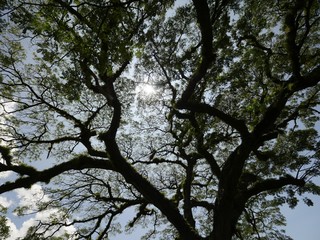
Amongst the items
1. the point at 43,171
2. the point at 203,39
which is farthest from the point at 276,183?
the point at 43,171

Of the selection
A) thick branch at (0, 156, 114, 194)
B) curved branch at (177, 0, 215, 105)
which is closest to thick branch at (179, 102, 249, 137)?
curved branch at (177, 0, 215, 105)

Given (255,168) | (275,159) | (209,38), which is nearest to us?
(209,38)

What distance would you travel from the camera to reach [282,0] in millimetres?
8734

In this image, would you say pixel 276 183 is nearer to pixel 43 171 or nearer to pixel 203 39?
pixel 203 39

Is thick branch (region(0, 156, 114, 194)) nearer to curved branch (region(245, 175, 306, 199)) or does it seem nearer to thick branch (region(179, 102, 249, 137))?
thick branch (region(179, 102, 249, 137))

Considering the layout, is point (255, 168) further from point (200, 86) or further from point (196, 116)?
point (200, 86)

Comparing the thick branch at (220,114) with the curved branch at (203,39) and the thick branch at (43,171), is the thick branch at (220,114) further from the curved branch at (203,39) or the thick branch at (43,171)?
the thick branch at (43,171)

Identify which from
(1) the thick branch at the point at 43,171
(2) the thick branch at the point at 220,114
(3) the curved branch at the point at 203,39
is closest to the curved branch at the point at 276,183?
(2) the thick branch at the point at 220,114

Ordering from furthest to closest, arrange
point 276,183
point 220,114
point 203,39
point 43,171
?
point 276,183 → point 43,171 → point 220,114 → point 203,39

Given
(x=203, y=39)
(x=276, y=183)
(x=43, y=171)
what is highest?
(x=203, y=39)

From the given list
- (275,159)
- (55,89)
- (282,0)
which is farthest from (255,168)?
(55,89)

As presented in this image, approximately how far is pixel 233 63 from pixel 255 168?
5919 mm

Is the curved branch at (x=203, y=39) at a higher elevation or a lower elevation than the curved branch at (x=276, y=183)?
Answer: higher

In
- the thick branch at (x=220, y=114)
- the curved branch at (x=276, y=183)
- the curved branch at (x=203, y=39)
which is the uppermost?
the curved branch at (x=203, y=39)
